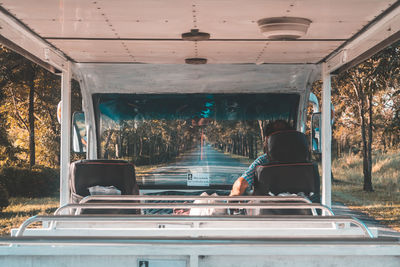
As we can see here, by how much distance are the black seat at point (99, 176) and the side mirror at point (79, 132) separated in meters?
1.45

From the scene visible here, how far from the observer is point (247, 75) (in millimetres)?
6711

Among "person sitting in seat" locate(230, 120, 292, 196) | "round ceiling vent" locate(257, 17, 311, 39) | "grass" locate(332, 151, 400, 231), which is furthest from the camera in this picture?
"grass" locate(332, 151, 400, 231)

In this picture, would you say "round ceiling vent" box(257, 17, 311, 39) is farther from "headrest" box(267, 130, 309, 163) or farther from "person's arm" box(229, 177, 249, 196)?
"person's arm" box(229, 177, 249, 196)

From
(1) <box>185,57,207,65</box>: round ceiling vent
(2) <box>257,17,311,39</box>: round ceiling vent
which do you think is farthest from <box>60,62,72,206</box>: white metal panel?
(2) <box>257,17,311,39</box>: round ceiling vent

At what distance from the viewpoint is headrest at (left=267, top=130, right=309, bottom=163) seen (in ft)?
17.2

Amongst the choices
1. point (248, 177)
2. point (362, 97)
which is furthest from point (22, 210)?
point (248, 177)

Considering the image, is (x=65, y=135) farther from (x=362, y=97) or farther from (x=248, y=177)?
(x=362, y=97)

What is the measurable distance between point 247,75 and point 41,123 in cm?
1877

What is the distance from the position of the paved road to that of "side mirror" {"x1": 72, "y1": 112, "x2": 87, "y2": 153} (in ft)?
3.42

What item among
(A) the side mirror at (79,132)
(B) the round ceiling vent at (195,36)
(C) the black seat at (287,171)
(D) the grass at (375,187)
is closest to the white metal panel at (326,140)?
(C) the black seat at (287,171)

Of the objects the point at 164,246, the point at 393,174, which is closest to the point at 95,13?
the point at 164,246

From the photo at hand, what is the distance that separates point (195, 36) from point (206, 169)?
8.20 ft

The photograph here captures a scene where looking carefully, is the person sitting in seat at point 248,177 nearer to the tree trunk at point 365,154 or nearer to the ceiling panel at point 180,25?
the ceiling panel at point 180,25

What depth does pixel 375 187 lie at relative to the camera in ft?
72.0
